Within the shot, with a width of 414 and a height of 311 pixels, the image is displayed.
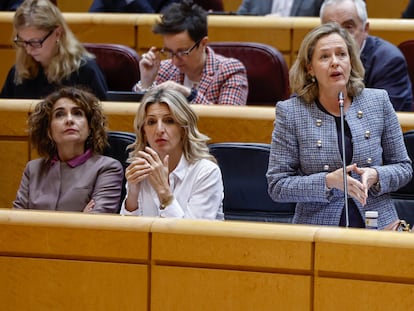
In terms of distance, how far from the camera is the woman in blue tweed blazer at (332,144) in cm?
193

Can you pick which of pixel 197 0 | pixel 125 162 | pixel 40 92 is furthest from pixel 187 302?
pixel 197 0

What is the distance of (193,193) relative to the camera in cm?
206

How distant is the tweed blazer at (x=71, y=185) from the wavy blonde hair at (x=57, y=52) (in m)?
0.38

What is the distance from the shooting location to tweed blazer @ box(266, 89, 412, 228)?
194 centimetres

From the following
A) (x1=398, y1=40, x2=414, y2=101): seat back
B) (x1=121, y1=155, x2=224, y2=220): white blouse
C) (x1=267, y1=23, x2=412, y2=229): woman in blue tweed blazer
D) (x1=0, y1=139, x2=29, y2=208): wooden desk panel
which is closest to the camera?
(x1=267, y1=23, x2=412, y2=229): woman in blue tweed blazer

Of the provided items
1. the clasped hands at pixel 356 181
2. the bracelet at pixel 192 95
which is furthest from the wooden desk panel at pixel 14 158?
the clasped hands at pixel 356 181

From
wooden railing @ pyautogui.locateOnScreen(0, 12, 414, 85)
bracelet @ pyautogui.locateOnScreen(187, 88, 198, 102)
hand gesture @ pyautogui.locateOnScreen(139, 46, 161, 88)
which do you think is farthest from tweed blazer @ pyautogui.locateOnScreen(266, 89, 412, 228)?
wooden railing @ pyautogui.locateOnScreen(0, 12, 414, 85)

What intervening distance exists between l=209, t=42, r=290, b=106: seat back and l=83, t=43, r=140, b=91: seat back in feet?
0.85

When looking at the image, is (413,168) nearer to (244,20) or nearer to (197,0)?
(244,20)

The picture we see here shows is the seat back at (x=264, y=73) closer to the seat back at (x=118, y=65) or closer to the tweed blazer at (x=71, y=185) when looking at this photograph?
the seat back at (x=118, y=65)

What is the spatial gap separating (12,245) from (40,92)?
2.75ft

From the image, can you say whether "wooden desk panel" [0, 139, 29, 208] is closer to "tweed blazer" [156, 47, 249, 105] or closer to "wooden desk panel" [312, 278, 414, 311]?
"tweed blazer" [156, 47, 249, 105]

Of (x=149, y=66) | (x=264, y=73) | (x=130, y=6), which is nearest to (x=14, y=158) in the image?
(x=149, y=66)

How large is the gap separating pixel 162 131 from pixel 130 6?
4.06 feet
